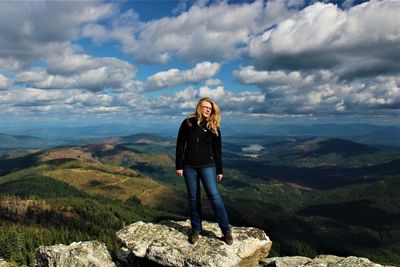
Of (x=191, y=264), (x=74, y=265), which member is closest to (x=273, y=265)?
(x=191, y=264)

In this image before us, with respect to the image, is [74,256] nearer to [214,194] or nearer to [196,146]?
[214,194]

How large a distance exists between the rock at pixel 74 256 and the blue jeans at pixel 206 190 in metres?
7.66

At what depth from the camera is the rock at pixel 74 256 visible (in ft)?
82.3

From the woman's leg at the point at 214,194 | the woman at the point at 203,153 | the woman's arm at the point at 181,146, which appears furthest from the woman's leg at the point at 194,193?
the woman's leg at the point at 214,194

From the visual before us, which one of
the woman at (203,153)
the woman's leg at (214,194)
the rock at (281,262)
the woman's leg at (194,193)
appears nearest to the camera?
the woman at (203,153)

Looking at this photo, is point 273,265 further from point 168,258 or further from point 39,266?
point 39,266

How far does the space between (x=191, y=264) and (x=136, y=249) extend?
16.7 ft

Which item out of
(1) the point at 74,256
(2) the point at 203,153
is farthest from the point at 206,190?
(1) the point at 74,256

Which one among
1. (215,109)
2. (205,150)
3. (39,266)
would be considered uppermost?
(215,109)

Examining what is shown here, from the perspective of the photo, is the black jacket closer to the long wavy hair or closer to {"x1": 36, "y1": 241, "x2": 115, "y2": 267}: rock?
the long wavy hair

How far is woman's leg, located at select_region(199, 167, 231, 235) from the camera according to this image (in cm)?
2425

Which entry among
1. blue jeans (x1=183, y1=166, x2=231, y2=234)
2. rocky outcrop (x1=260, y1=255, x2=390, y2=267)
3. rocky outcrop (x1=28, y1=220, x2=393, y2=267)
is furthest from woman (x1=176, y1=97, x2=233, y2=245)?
rocky outcrop (x1=260, y1=255, x2=390, y2=267)

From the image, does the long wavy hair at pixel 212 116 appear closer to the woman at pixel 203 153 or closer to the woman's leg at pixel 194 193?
the woman at pixel 203 153

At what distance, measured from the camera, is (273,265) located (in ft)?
94.7
